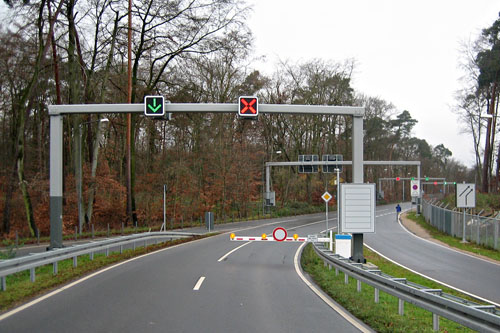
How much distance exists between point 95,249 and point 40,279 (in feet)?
13.5

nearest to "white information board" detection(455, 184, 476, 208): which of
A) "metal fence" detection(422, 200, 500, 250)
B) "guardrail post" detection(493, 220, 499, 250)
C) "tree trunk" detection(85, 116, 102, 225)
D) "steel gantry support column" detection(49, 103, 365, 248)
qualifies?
"metal fence" detection(422, 200, 500, 250)

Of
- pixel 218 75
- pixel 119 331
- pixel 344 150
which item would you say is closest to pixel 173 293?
pixel 119 331

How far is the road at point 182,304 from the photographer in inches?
302

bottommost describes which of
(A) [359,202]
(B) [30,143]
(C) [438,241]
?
(C) [438,241]

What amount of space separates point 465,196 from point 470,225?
6.09 feet

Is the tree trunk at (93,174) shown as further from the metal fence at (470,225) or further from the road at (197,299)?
the metal fence at (470,225)

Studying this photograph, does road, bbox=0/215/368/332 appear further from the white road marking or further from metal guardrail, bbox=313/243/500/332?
metal guardrail, bbox=313/243/500/332

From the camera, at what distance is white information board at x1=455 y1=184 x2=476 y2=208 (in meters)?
30.1

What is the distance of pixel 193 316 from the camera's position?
836 centimetres

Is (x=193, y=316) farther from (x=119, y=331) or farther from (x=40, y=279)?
(x=40, y=279)

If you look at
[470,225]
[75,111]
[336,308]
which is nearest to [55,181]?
[75,111]

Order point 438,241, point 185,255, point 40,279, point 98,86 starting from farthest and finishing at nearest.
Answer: point 98,86, point 438,241, point 185,255, point 40,279

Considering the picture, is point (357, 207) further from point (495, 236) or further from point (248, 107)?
point (495, 236)

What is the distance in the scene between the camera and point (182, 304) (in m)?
9.45
